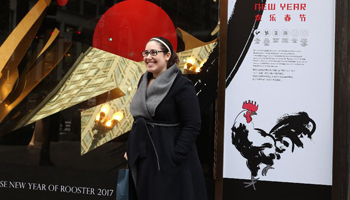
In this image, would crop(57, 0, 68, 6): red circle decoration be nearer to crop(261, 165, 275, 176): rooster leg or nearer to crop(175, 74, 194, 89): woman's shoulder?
crop(175, 74, 194, 89): woman's shoulder

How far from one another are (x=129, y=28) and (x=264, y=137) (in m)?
1.99

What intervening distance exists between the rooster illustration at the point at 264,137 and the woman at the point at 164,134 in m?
1.35

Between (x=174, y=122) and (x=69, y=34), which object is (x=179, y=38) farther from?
(x=174, y=122)

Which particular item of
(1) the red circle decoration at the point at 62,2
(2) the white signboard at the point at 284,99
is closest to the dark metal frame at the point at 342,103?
(2) the white signboard at the point at 284,99

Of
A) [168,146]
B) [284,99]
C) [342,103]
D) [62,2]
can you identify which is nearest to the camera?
[168,146]

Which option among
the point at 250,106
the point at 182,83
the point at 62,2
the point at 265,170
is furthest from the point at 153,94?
the point at 62,2

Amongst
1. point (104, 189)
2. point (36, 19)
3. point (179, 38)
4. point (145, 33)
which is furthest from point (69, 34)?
point (104, 189)

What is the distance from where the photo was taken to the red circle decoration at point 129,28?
4.29 m

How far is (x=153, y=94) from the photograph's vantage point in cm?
281

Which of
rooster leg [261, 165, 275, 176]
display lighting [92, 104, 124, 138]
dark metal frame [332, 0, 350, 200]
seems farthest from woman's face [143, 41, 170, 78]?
dark metal frame [332, 0, 350, 200]

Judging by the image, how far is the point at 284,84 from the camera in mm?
3992

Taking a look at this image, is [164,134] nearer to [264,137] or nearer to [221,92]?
[221,92]

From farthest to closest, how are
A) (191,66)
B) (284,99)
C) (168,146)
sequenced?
(191,66) → (284,99) → (168,146)

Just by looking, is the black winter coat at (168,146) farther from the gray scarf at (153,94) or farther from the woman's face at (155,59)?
the woman's face at (155,59)
